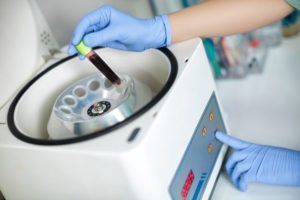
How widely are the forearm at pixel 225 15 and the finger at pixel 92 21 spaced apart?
0.62 feet

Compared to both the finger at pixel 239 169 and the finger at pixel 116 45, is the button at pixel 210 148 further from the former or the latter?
the finger at pixel 116 45

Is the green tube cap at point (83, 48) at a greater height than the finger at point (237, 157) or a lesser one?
greater

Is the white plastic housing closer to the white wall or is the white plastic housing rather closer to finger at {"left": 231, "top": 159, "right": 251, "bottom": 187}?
finger at {"left": 231, "top": 159, "right": 251, "bottom": 187}

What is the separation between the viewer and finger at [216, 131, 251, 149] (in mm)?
1012

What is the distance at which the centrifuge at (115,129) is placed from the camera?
720 mm

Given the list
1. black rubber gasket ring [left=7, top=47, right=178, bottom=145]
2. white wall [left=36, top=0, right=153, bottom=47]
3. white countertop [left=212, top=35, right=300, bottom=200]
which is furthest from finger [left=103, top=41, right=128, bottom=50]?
white wall [left=36, top=0, right=153, bottom=47]

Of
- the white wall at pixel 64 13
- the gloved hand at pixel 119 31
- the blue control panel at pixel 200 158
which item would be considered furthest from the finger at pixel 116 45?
the white wall at pixel 64 13

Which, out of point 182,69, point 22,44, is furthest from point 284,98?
point 22,44

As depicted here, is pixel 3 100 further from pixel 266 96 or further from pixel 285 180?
pixel 266 96

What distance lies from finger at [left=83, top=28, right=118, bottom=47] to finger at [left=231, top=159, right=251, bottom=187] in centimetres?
49

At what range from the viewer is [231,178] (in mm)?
1030

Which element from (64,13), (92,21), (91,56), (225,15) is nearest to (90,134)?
(91,56)

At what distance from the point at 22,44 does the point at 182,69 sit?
1.75 feet

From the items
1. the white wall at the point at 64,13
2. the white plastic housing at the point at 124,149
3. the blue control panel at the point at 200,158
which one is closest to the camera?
the white plastic housing at the point at 124,149
